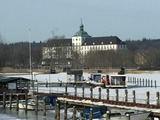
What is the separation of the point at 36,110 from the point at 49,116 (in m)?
2.69

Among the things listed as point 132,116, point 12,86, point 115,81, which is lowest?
point 132,116

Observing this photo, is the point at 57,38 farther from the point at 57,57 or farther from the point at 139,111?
the point at 139,111

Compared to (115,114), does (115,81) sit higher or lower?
higher

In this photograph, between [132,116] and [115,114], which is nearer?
[132,116]

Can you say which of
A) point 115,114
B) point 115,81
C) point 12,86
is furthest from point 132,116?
point 115,81

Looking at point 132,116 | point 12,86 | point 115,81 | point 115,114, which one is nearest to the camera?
point 132,116

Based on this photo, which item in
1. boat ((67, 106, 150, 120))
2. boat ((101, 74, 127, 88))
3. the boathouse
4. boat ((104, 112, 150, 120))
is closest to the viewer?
boat ((104, 112, 150, 120))

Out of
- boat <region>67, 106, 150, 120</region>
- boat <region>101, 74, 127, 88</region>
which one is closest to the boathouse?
boat <region>101, 74, 127, 88</region>

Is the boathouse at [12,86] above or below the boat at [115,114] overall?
above

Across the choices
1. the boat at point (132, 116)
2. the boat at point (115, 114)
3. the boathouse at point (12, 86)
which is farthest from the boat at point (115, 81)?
the boat at point (132, 116)

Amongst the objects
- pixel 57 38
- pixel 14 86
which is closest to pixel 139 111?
pixel 14 86

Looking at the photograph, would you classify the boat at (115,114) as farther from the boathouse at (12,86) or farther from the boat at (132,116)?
the boathouse at (12,86)

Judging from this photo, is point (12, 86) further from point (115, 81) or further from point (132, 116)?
point (132, 116)

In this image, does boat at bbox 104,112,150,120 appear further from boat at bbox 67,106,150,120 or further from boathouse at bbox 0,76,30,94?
boathouse at bbox 0,76,30,94
